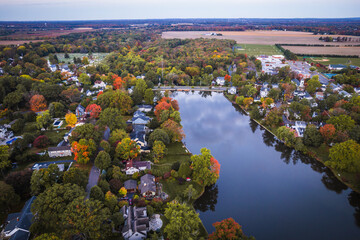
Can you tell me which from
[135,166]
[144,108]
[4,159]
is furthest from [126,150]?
[144,108]

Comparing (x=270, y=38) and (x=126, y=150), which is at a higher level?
(x=270, y=38)

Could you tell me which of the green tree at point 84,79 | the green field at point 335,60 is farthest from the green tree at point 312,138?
the green field at point 335,60

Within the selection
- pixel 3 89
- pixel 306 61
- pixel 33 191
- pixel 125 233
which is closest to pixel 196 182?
pixel 125 233

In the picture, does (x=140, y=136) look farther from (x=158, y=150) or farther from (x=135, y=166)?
(x=135, y=166)

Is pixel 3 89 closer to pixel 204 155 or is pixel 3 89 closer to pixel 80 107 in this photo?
pixel 80 107

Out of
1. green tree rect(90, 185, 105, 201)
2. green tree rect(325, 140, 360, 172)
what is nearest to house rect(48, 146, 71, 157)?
green tree rect(90, 185, 105, 201)
